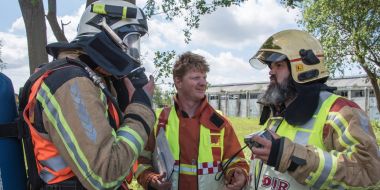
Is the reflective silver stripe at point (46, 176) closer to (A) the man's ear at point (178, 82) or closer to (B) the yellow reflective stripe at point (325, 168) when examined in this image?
(B) the yellow reflective stripe at point (325, 168)

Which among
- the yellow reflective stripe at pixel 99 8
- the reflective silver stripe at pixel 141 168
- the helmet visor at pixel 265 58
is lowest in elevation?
the reflective silver stripe at pixel 141 168

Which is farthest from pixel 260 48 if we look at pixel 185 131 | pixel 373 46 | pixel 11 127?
pixel 373 46

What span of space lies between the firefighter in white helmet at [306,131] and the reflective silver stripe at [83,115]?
962 millimetres

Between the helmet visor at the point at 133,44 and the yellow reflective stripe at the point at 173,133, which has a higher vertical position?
the helmet visor at the point at 133,44

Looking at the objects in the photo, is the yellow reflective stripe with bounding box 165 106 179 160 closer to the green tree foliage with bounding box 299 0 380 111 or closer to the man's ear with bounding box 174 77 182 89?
the man's ear with bounding box 174 77 182 89

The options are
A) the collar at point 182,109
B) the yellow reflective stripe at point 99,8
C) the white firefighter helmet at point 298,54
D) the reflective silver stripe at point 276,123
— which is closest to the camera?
the yellow reflective stripe at point 99,8

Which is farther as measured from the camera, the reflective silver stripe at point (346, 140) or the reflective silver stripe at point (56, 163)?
the reflective silver stripe at point (346, 140)

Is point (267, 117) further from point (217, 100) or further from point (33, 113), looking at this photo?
point (217, 100)

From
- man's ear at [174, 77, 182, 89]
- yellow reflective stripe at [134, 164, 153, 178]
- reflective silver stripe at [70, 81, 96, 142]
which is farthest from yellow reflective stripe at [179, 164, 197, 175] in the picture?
reflective silver stripe at [70, 81, 96, 142]

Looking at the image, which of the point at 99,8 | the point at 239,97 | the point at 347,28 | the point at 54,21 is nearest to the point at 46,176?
the point at 99,8

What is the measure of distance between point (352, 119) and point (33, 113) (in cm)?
179

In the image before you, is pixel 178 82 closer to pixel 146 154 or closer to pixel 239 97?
pixel 146 154

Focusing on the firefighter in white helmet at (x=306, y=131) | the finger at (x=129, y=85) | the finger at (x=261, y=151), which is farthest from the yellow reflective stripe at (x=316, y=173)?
the finger at (x=129, y=85)

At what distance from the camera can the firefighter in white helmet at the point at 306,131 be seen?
2467mm
